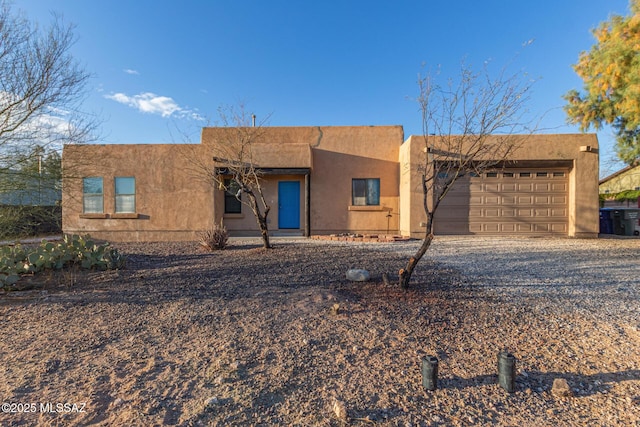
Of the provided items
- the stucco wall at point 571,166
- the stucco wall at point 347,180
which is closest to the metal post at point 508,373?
the stucco wall at point 571,166

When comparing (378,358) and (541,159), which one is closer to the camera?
(378,358)

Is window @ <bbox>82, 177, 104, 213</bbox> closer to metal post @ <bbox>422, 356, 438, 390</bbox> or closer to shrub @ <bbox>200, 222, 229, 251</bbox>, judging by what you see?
shrub @ <bbox>200, 222, 229, 251</bbox>

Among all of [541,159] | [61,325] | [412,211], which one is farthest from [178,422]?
[541,159]

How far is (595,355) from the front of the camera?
2.96 m

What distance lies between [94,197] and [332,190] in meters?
9.12

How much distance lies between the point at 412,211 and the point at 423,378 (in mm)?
9211

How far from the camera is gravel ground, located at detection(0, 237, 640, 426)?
2.28 meters

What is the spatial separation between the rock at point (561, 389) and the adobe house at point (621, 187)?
69.4ft

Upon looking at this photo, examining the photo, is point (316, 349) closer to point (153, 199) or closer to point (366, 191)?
point (366, 191)

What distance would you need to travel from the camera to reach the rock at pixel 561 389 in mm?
2424

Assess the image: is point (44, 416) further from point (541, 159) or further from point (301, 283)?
point (541, 159)

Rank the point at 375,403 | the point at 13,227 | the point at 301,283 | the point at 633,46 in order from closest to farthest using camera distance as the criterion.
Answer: the point at 375,403 < the point at 301,283 < the point at 13,227 < the point at 633,46

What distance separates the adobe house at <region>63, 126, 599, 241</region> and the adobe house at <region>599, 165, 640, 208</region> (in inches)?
385

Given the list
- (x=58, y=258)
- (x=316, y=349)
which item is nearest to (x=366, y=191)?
(x=58, y=258)
